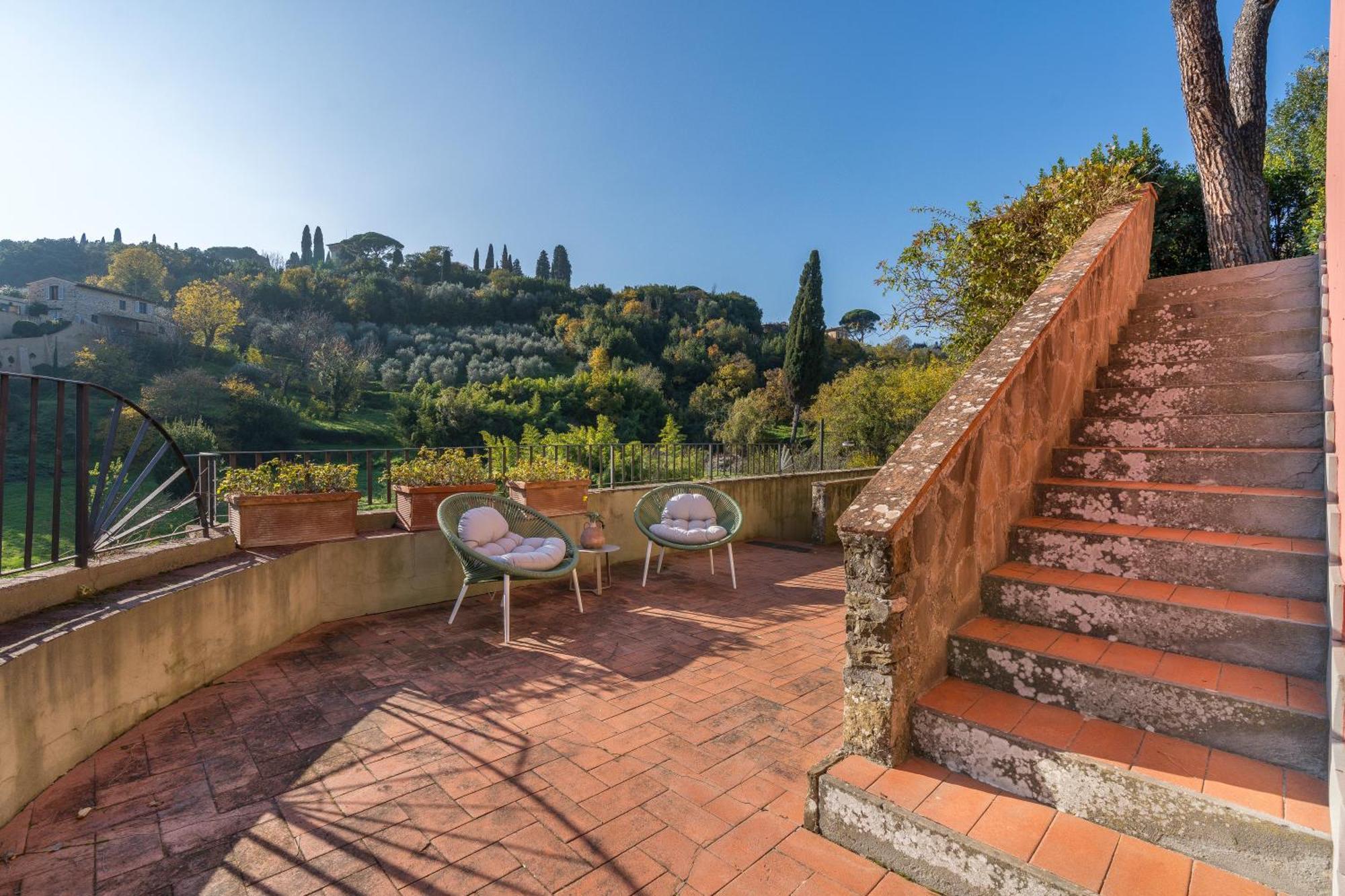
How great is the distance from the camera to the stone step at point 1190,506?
2.11 meters

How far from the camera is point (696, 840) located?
1.79 m

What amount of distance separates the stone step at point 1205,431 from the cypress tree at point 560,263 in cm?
6188

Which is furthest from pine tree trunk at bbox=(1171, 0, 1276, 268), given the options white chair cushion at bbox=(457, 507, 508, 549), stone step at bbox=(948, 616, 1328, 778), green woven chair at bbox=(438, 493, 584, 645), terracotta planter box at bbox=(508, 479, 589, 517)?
white chair cushion at bbox=(457, 507, 508, 549)

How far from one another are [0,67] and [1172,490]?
298 inches

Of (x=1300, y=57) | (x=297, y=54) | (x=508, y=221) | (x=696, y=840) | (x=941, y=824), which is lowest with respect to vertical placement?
(x=696, y=840)

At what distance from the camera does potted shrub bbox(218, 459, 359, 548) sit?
3.66 meters

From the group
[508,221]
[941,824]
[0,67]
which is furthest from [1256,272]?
[508,221]

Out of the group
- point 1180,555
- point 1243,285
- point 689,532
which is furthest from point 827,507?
point 1180,555

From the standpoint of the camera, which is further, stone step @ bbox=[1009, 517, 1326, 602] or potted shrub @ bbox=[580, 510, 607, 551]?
potted shrub @ bbox=[580, 510, 607, 551]

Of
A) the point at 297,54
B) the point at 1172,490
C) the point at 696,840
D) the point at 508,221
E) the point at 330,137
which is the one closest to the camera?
the point at 696,840

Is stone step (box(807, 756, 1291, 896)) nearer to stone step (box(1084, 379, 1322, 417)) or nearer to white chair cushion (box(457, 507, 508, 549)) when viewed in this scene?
stone step (box(1084, 379, 1322, 417))

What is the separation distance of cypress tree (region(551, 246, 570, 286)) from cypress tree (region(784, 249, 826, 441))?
136ft

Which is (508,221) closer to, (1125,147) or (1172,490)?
(1125,147)

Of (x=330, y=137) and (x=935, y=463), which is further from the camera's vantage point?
(x=330, y=137)
